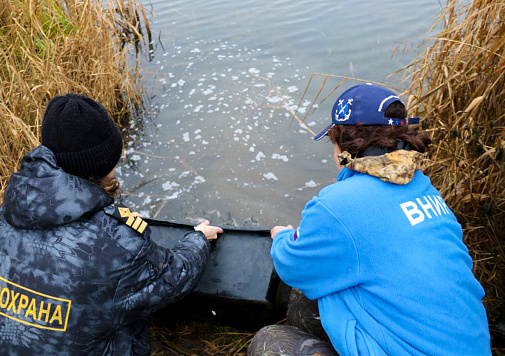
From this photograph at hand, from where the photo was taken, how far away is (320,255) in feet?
5.28

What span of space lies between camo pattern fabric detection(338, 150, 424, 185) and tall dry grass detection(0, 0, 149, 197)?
293 centimetres

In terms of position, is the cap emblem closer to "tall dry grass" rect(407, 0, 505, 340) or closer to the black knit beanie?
"tall dry grass" rect(407, 0, 505, 340)

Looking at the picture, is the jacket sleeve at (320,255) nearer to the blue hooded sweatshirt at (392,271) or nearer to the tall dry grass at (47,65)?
the blue hooded sweatshirt at (392,271)

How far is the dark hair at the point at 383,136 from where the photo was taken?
1719 mm

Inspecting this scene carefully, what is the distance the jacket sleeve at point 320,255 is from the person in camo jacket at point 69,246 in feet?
2.08

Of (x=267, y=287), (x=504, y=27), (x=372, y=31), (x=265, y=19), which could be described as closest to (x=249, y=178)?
(x=267, y=287)

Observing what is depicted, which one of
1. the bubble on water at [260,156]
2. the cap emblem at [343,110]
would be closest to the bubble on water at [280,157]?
the bubble on water at [260,156]

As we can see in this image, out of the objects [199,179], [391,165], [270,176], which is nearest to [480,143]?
[391,165]

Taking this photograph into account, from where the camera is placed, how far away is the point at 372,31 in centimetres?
695

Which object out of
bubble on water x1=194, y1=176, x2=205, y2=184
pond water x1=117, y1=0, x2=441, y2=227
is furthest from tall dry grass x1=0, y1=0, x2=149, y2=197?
bubble on water x1=194, y1=176, x2=205, y2=184

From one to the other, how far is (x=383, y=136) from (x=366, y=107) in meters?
0.14

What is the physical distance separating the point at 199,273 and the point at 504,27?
217cm

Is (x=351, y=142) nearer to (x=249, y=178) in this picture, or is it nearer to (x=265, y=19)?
(x=249, y=178)

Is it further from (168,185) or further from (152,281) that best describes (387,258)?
(168,185)
